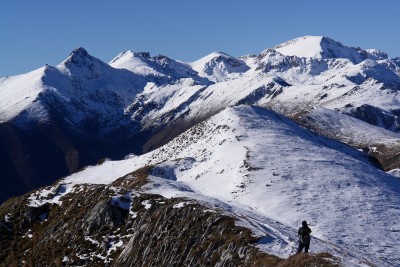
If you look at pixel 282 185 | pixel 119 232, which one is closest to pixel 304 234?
pixel 119 232

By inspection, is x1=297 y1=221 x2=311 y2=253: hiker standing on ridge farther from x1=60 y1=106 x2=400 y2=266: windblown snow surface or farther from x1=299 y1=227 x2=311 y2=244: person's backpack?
x1=60 y1=106 x2=400 y2=266: windblown snow surface

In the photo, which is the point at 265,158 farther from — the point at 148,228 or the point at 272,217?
the point at 148,228

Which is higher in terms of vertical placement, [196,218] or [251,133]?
[251,133]

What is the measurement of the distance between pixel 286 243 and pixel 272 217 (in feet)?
52.6

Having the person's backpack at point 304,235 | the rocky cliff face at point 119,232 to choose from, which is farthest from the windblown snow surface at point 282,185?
the person's backpack at point 304,235

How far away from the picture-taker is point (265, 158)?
84812 mm

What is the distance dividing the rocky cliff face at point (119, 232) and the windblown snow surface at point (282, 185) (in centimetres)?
260

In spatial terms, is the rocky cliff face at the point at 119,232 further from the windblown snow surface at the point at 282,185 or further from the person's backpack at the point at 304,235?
the windblown snow surface at the point at 282,185

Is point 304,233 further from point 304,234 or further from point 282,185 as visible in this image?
point 282,185

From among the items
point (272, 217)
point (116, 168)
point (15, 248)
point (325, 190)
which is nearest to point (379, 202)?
point (325, 190)

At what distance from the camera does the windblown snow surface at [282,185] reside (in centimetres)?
5362

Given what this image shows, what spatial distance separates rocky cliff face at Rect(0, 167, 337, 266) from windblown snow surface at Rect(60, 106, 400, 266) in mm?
2597

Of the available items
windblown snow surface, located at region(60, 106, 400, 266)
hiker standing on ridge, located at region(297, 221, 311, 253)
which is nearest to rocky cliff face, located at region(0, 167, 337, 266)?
hiker standing on ridge, located at region(297, 221, 311, 253)

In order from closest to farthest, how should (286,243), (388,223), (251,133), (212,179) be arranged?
(286,243) → (388,223) → (212,179) → (251,133)
